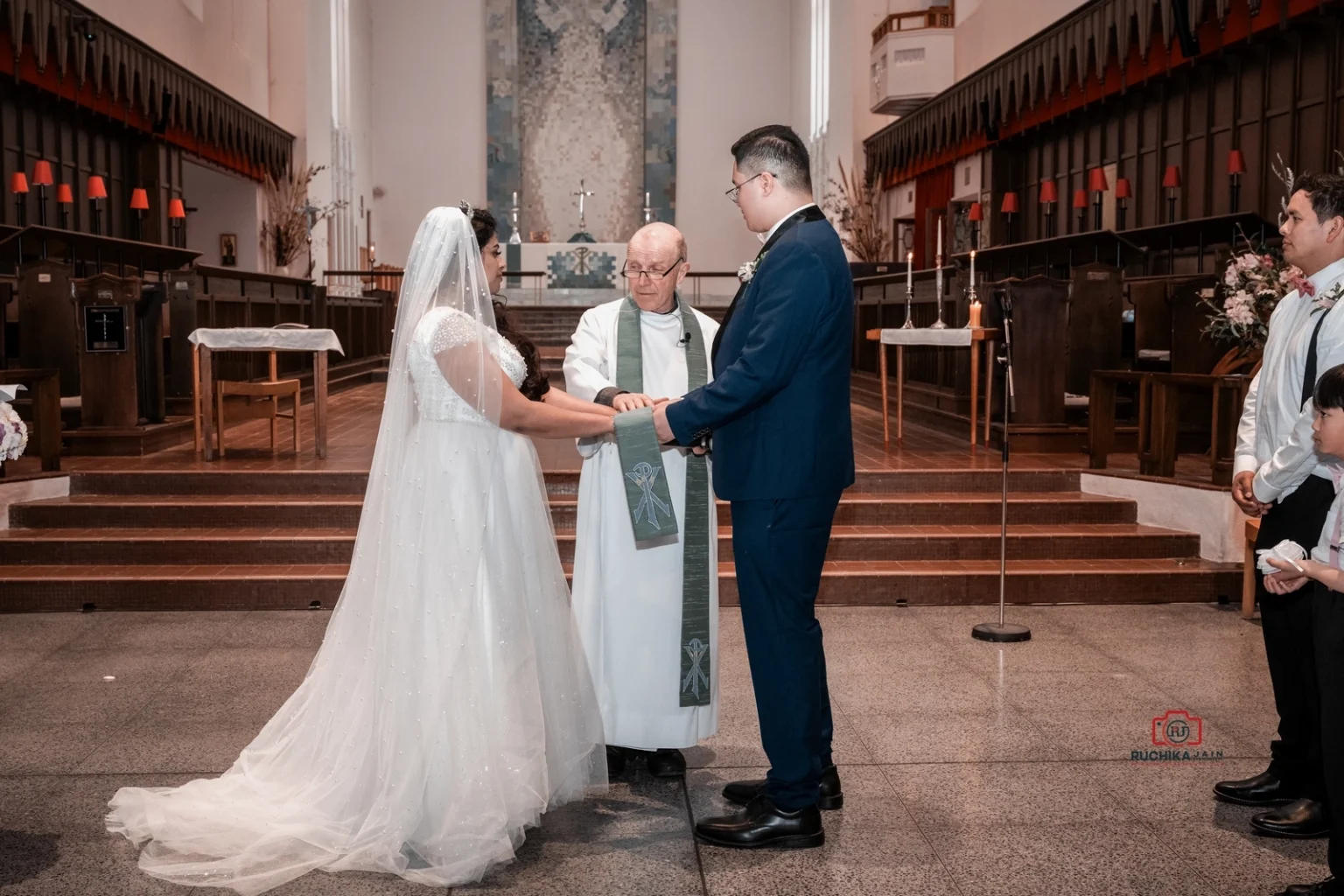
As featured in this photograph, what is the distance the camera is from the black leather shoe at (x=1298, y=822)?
3094mm

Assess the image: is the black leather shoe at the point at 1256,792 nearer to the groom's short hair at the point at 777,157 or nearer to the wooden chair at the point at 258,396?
the groom's short hair at the point at 777,157

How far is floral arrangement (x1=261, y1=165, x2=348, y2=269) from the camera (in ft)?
56.6

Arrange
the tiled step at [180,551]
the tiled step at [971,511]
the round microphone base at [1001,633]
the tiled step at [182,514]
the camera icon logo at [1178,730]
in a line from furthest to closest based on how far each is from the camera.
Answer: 1. the tiled step at [971,511]
2. the tiled step at [182,514]
3. the tiled step at [180,551]
4. the round microphone base at [1001,633]
5. the camera icon logo at [1178,730]

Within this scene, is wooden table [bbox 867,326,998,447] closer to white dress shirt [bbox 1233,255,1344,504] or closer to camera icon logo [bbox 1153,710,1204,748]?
camera icon logo [bbox 1153,710,1204,748]

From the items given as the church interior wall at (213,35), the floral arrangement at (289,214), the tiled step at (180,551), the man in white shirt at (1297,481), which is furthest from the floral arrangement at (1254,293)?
the floral arrangement at (289,214)

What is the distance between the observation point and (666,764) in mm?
3607

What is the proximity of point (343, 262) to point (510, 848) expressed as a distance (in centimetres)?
1857

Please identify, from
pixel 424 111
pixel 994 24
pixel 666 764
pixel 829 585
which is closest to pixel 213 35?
pixel 424 111

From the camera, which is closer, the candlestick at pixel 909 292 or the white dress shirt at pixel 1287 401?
the white dress shirt at pixel 1287 401

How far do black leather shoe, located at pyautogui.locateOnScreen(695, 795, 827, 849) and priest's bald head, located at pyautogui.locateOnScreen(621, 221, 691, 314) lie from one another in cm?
144

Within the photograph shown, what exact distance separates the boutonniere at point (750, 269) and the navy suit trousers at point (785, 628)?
1.83 feet

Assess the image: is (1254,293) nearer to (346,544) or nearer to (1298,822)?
(1298,822)

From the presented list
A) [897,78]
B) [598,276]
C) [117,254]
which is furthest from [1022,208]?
[117,254]

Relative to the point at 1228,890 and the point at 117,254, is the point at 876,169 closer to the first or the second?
the point at 117,254
